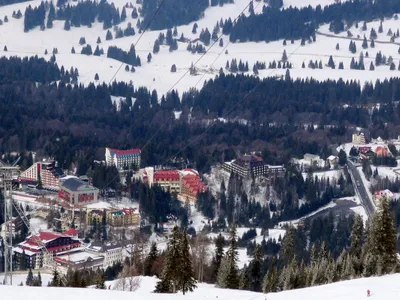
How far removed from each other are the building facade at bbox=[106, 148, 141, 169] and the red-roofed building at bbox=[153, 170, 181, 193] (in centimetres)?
392

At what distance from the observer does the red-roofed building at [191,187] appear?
162 feet

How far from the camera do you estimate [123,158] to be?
56.0 metres

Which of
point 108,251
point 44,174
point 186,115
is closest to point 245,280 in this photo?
point 108,251

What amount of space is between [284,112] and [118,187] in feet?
82.6

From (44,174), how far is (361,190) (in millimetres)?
15888

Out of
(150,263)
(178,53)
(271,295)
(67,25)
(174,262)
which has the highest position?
(67,25)

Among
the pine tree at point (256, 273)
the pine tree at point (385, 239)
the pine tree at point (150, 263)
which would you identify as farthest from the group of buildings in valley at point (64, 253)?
the pine tree at point (385, 239)

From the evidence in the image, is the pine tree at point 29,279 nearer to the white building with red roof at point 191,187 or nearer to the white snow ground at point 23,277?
the white snow ground at point 23,277

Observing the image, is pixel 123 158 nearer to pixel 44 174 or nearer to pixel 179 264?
pixel 44 174

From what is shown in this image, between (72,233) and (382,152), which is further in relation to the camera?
(382,152)

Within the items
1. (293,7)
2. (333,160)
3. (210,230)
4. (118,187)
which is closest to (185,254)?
(210,230)

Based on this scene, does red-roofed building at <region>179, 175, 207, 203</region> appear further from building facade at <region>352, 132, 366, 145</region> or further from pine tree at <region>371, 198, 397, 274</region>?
pine tree at <region>371, 198, 397, 274</region>

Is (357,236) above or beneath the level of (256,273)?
above

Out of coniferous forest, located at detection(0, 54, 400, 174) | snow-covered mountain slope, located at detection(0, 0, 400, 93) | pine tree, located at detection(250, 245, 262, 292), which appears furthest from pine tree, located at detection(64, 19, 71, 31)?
pine tree, located at detection(250, 245, 262, 292)
